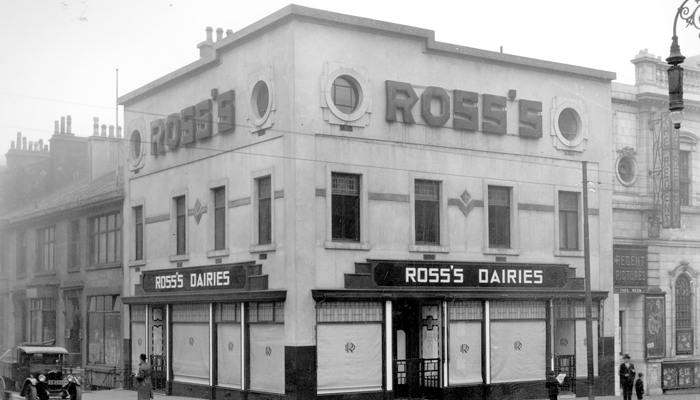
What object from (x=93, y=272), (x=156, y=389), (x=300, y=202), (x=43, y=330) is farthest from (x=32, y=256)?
(x=300, y=202)

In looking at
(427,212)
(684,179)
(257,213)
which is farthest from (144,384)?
(684,179)

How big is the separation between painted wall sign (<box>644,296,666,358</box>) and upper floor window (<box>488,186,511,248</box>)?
717cm

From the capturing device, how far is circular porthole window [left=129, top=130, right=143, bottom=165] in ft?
120

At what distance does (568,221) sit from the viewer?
32.6m

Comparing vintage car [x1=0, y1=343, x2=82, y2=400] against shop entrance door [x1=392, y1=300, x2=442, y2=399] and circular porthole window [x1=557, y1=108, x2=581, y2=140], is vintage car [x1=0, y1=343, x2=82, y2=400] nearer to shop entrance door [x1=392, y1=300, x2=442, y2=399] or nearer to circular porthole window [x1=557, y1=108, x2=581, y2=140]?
shop entrance door [x1=392, y1=300, x2=442, y2=399]

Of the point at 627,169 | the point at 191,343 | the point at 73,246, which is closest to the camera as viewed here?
the point at 191,343

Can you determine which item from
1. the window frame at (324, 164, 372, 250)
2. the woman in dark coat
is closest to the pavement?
the woman in dark coat

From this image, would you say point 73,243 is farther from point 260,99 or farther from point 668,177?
point 668,177

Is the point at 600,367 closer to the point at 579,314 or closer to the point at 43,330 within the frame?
the point at 579,314

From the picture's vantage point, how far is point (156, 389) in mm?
33844

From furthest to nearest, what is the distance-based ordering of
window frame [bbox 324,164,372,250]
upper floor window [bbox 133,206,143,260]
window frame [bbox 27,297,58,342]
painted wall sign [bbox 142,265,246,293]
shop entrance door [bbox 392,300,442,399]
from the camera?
window frame [bbox 27,297,58,342]
upper floor window [bbox 133,206,143,260]
painted wall sign [bbox 142,265,246,293]
shop entrance door [bbox 392,300,442,399]
window frame [bbox 324,164,372,250]

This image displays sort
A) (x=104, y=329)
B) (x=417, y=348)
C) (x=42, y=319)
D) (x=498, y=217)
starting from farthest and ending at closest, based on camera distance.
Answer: (x=42, y=319) < (x=104, y=329) < (x=498, y=217) < (x=417, y=348)

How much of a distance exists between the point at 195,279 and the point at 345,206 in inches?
263

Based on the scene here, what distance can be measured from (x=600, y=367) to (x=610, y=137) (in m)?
8.03
